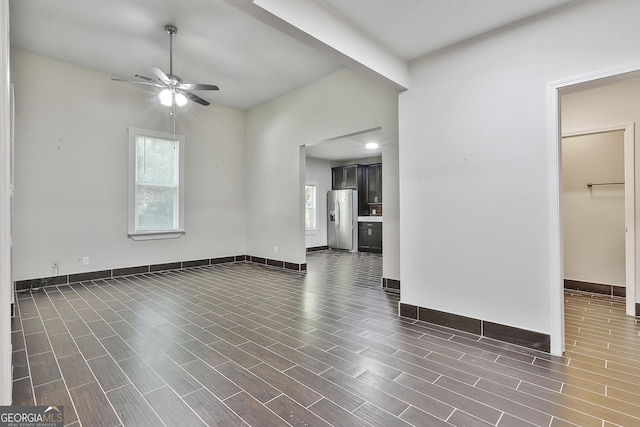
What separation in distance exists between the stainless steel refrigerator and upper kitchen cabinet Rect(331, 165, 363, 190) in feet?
1.09

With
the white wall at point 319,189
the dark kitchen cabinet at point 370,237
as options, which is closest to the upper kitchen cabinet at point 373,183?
the dark kitchen cabinet at point 370,237

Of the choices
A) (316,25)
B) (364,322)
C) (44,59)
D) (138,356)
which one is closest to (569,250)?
(364,322)

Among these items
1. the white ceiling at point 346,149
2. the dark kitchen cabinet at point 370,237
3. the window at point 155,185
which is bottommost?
the dark kitchen cabinet at point 370,237

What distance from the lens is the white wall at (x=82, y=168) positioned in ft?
13.4

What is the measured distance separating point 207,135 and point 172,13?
9.56ft

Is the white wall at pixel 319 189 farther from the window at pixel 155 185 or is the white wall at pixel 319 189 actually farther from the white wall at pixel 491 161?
the white wall at pixel 491 161

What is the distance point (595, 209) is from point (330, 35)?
406cm

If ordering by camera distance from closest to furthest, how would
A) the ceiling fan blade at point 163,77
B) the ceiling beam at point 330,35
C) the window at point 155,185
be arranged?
the ceiling beam at point 330,35 < the ceiling fan blade at point 163,77 < the window at point 155,185

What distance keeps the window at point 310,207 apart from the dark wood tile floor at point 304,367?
203 inches

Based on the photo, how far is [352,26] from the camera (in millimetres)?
2500

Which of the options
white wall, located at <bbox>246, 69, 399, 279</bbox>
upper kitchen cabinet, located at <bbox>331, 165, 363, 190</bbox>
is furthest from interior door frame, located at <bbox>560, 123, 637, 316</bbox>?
upper kitchen cabinet, located at <bbox>331, 165, 363, 190</bbox>

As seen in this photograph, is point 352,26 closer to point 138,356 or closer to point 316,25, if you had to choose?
point 316,25

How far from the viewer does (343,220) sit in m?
8.52

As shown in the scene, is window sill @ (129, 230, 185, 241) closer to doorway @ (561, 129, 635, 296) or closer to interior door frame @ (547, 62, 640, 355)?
interior door frame @ (547, 62, 640, 355)
